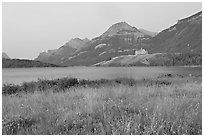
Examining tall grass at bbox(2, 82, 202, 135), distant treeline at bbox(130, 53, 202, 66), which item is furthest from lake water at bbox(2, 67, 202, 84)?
Result: distant treeline at bbox(130, 53, 202, 66)

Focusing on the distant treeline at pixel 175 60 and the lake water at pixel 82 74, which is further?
the distant treeline at pixel 175 60

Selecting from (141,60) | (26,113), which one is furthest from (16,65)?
(26,113)

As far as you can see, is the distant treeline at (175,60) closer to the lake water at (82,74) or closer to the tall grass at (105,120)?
the lake water at (82,74)

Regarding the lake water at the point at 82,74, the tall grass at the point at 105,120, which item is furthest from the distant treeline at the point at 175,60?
the tall grass at the point at 105,120

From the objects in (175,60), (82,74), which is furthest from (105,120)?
(175,60)

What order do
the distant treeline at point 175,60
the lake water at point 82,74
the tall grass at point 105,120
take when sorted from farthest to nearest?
the distant treeline at point 175,60
the lake water at point 82,74
the tall grass at point 105,120

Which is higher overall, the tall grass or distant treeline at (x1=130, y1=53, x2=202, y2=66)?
distant treeline at (x1=130, y1=53, x2=202, y2=66)

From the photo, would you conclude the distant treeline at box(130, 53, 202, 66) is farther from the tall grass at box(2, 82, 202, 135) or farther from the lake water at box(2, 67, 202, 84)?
the tall grass at box(2, 82, 202, 135)

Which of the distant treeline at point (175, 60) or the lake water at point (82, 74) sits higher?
the distant treeline at point (175, 60)

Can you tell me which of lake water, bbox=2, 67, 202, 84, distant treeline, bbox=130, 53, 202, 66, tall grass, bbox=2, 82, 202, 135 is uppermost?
distant treeline, bbox=130, 53, 202, 66

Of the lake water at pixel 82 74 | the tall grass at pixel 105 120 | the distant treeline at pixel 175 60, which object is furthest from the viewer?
the distant treeline at pixel 175 60

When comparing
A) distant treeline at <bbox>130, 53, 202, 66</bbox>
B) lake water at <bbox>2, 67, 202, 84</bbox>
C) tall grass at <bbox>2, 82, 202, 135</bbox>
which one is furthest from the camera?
distant treeline at <bbox>130, 53, 202, 66</bbox>

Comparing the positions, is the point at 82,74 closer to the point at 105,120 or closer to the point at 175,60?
the point at 105,120

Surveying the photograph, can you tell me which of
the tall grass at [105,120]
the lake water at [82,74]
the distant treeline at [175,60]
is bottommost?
the lake water at [82,74]
